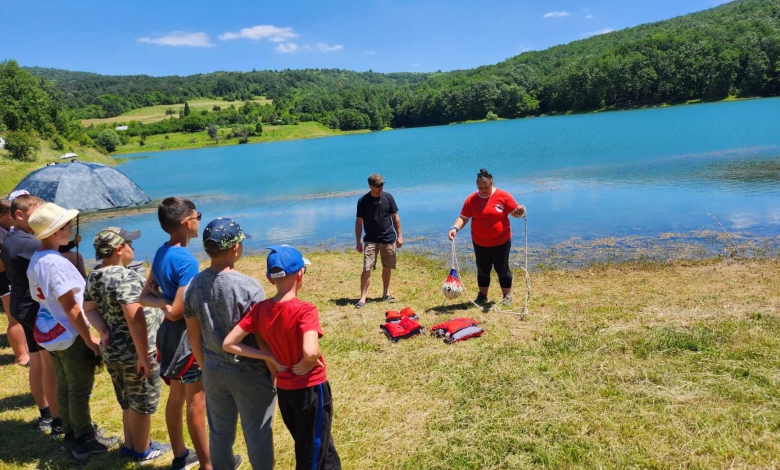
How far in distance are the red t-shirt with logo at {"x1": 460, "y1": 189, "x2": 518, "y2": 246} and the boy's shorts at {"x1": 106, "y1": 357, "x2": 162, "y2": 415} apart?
4999mm

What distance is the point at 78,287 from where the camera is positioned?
3.78 metres

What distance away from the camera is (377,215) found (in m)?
7.90

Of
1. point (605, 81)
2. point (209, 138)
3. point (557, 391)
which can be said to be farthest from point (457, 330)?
point (209, 138)

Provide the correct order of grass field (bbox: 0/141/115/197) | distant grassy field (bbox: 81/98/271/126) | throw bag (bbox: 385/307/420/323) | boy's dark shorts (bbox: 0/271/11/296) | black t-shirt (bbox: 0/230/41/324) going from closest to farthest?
black t-shirt (bbox: 0/230/41/324), boy's dark shorts (bbox: 0/271/11/296), throw bag (bbox: 385/307/420/323), grass field (bbox: 0/141/115/197), distant grassy field (bbox: 81/98/271/126)

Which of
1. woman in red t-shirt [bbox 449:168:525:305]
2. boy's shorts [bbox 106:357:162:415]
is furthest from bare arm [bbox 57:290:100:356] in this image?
woman in red t-shirt [bbox 449:168:525:305]

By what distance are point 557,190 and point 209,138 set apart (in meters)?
91.8

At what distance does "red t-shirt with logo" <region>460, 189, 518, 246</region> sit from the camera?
7254 mm

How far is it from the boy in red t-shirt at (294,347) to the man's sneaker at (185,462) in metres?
1.38

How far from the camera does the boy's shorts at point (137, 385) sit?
3.66m

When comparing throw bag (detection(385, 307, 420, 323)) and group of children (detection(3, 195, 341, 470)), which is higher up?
group of children (detection(3, 195, 341, 470))

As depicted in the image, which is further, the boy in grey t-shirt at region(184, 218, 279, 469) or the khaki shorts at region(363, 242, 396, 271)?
the khaki shorts at region(363, 242, 396, 271)

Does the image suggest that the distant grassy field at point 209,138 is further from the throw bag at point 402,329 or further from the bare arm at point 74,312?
the bare arm at point 74,312

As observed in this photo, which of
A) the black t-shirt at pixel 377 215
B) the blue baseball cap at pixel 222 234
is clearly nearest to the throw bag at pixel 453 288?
the black t-shirt at pixel 377 215

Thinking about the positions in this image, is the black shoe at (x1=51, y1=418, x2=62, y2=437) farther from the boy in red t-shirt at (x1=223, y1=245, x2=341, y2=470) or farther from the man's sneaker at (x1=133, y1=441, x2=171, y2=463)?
the boy in red t-shirt at (x1=223, y1=245, x2=341, y2=470)
